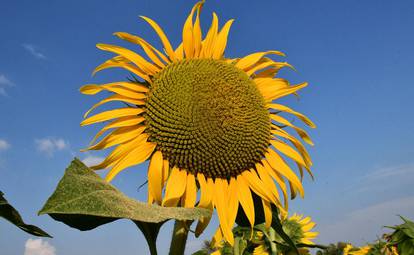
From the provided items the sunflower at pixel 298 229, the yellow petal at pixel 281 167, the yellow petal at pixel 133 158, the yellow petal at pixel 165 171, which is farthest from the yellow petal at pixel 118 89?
the sunflower at pixel 298 229

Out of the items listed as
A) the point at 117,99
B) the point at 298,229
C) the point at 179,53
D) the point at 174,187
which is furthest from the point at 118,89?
the point at 298,229

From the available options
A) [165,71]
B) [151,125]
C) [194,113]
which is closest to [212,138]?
[194,113]

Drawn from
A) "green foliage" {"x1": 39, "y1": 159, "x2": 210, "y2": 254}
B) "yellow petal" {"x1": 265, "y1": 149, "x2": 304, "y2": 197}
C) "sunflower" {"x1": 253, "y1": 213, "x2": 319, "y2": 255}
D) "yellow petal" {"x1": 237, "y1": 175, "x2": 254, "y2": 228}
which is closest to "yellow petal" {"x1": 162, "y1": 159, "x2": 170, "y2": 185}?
"yellow petal" {"x1": 237, "y1": 175, "x2": 254, "y2": 228}

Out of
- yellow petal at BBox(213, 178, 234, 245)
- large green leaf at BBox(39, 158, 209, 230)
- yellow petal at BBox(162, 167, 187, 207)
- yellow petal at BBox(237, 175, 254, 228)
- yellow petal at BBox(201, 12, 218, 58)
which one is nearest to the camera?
large green leaf at BBox(39, 158, 209, 230)

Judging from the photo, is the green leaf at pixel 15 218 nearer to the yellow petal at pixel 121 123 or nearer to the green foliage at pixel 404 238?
the yellow petal at pixel 121 123

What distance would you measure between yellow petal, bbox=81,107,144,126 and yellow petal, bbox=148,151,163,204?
0.92ft

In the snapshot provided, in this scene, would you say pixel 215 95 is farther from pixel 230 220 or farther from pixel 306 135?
pixel 306 135

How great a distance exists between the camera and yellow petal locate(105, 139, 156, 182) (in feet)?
7.19

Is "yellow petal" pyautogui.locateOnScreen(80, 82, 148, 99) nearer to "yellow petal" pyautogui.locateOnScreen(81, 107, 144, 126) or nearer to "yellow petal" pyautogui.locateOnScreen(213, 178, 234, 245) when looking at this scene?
"yellow petal" pyautogui.locateOnScreen(81, 107, 144, 126)

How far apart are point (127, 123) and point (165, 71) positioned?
40 centimetres

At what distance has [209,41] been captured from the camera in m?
2.81

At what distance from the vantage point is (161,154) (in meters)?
2.27

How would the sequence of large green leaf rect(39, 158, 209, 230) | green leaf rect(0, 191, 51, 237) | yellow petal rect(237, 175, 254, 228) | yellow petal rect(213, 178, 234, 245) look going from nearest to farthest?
large green leaf rect(39, 158, 209, 230)
green leaf rect(0, 191, 51, 237)
yellow petal rect(213, 178, 234, 245)
yellow petal rect(237, 175, 254, 228)

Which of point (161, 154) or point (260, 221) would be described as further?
point (260, 221)
